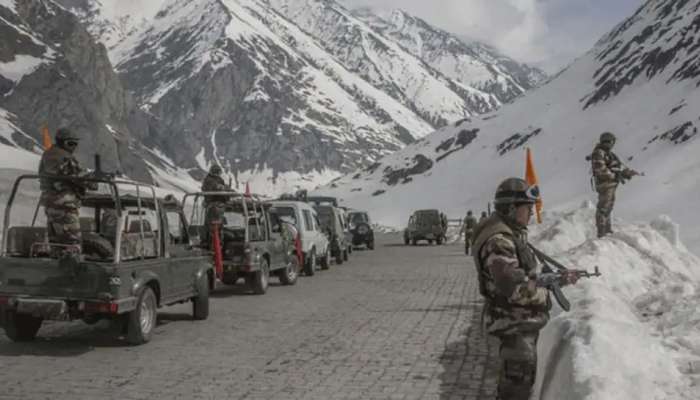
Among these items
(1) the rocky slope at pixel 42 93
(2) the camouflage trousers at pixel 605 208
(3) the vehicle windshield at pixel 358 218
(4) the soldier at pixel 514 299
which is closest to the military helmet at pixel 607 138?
(2) the camouflage trousers at pixel 605 208

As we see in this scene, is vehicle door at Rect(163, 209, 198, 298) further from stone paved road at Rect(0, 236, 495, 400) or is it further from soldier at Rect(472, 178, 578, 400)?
soldier at Rect(472, 178, 578, 400)

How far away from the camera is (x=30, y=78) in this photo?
513ft

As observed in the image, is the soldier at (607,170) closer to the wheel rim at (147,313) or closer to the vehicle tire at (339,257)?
the wheel rim at (147,313)

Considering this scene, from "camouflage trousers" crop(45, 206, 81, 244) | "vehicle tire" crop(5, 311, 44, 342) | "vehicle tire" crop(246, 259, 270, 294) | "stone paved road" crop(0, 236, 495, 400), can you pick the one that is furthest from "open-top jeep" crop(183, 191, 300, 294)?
"vehicle tire" crop(5, 311, 44, 342)

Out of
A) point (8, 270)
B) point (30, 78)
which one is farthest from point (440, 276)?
point (30, 78)

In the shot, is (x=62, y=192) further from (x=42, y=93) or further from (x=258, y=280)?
(x=42, y=93)

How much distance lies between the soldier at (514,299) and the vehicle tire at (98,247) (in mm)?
6026

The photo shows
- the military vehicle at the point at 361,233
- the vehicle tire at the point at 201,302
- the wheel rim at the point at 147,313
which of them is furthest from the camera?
the military vehicle at the point at 361,233

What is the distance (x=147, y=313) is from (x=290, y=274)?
27.4ft

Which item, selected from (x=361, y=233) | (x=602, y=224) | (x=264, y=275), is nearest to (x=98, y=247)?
(x=264, y=275)

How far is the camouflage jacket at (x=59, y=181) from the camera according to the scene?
1033cm

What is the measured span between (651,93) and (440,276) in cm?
12626

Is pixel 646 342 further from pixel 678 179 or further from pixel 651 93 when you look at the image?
pixel 651 93

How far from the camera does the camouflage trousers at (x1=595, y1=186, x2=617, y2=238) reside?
16.2m
